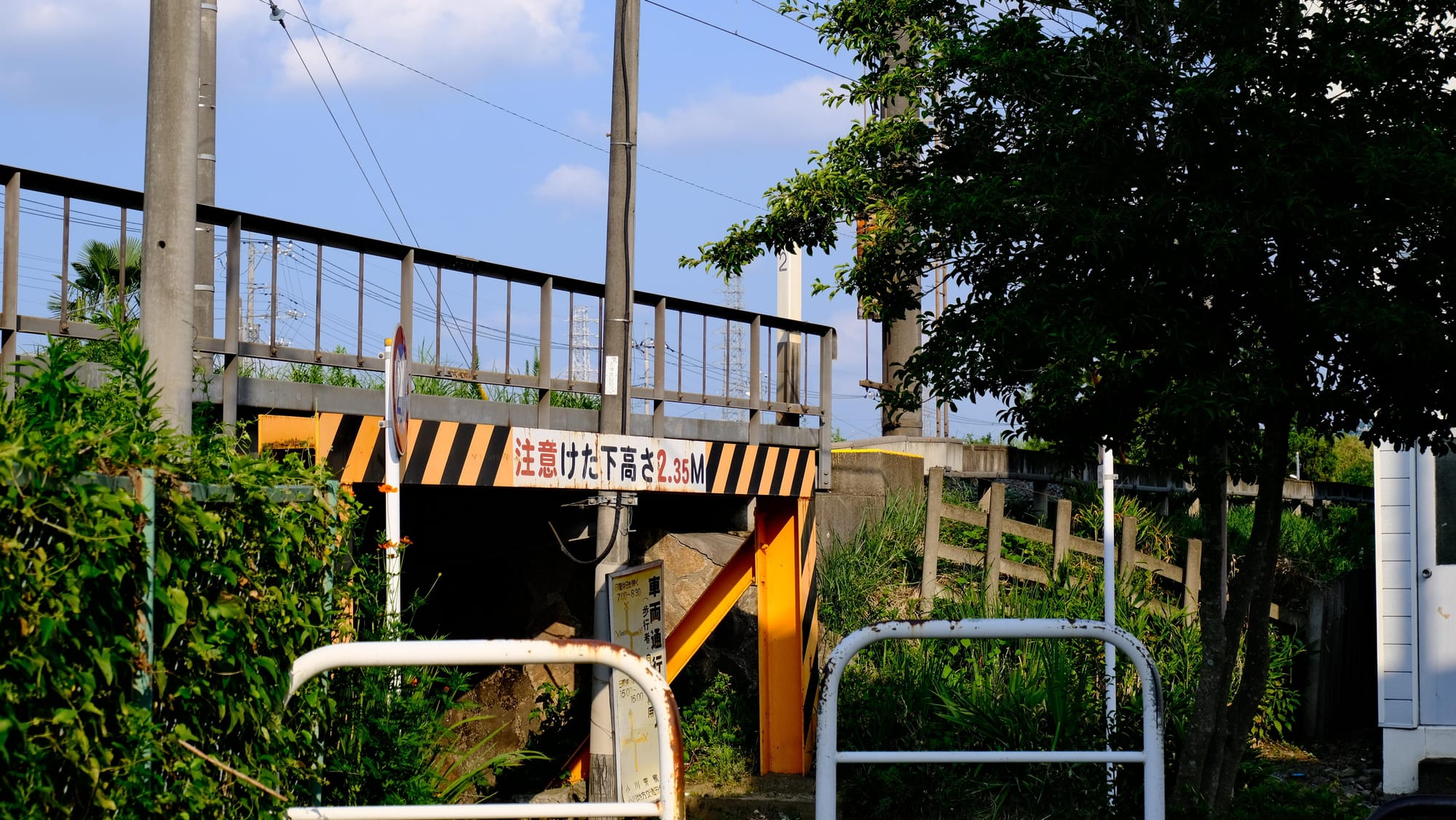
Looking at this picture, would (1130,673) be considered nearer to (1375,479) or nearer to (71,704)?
(1375,479)

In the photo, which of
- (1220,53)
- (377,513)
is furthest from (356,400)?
(1220,53)

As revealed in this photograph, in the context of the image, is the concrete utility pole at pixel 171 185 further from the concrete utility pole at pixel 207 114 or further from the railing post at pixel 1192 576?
the railing post at pixel 1192 576

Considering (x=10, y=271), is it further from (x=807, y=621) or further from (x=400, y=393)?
(x=807, y=621)

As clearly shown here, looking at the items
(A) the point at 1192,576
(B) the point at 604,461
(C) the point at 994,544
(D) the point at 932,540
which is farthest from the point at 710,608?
(A) the point at 1192,576

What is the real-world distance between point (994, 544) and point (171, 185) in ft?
27.7

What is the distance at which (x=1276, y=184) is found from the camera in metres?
5.52

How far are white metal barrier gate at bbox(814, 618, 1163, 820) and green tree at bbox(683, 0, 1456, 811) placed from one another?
5.94 feet

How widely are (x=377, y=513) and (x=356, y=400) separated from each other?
1.24m

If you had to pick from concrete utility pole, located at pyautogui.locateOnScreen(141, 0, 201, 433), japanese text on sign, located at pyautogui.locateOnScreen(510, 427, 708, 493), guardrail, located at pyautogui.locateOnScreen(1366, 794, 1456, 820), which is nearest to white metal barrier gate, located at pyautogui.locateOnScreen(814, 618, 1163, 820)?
guardrail, located at pyautogui.locateOnScreen(1366, 794, 1456, 820)

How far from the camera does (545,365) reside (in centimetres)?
934

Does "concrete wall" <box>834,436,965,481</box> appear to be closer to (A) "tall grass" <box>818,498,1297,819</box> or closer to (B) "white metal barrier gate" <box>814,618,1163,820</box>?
(A) "tall grass" <box>818,498,1297,819</box>

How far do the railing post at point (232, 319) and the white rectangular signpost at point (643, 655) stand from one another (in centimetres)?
257

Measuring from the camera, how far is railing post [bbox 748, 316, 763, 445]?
11.0 m

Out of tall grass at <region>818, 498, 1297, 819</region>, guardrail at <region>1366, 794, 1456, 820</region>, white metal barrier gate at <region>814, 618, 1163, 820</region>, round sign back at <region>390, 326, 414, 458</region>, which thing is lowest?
tall grass at <region>818, 498, 1297, 819</region>
